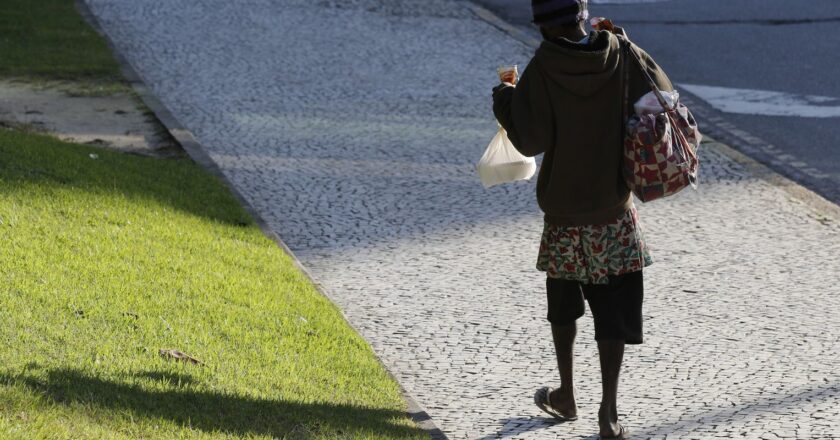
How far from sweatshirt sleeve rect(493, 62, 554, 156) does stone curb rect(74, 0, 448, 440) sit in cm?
110

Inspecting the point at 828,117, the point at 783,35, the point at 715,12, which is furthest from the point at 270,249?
the point at 715,12

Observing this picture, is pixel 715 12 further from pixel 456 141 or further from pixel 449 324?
pixel 449 324

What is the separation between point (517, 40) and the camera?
484 inches

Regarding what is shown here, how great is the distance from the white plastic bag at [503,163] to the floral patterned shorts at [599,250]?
29 cm

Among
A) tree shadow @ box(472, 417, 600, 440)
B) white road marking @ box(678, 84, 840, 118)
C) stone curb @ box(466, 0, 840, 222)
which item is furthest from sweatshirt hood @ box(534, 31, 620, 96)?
white road marking @ box(678, 84, 840, 118)

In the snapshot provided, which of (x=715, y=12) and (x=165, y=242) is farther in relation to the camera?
(x=715, y=12)

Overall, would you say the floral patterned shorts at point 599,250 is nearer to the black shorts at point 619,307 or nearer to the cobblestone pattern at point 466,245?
the black shorts at point 619,307

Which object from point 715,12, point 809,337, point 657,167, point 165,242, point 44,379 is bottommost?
point 715,12

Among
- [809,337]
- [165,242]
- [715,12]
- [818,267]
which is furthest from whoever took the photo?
[715,12]

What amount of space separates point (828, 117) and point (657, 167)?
606cm

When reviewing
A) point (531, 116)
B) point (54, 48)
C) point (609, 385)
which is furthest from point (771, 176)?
point (54, 48)

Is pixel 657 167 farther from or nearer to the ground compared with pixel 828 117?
farther from the ground

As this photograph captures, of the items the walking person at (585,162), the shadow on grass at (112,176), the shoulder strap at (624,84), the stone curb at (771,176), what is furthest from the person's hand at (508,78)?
the stone curb at (771,176)

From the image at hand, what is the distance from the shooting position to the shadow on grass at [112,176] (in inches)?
255
